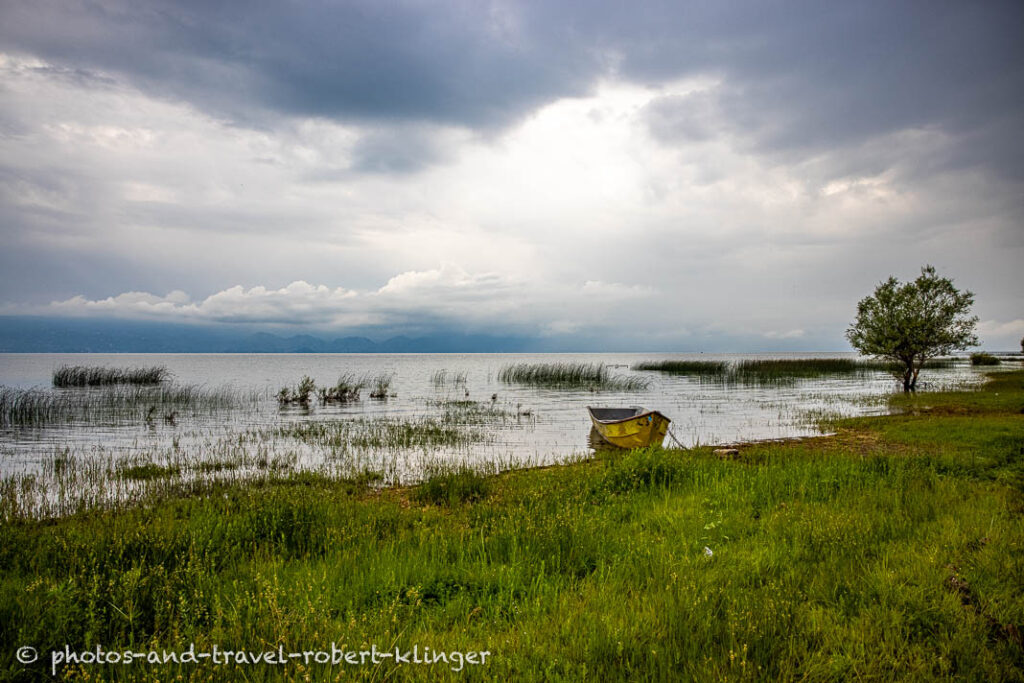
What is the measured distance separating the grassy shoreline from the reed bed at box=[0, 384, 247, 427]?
883 inches

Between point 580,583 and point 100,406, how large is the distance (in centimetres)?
3732

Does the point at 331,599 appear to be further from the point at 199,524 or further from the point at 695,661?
the point at 199,524

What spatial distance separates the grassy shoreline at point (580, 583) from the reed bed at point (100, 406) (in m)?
22.4

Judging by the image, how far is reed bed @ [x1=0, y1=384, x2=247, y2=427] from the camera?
26156 mm

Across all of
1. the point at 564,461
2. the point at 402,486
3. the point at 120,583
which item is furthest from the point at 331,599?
the point at 564,461

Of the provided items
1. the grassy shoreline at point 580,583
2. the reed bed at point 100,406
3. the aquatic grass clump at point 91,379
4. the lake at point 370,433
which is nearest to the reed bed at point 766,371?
the lake at point 370,433

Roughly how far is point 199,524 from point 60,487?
336 inches

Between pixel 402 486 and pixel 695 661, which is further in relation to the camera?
pixel 402 486

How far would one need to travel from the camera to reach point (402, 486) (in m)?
13.2

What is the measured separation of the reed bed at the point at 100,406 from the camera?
1030 inches

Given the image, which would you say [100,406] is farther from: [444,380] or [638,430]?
[444,380]

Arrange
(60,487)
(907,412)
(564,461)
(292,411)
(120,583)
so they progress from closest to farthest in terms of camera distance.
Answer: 1. (120,583)
2. (60,487)
3. (564,461)
4. (907,412)
5. (292,411)

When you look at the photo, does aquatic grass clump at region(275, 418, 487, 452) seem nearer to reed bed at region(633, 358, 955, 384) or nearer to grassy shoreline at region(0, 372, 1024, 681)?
grassy shoreline at region(0, 372, 1024, 681)

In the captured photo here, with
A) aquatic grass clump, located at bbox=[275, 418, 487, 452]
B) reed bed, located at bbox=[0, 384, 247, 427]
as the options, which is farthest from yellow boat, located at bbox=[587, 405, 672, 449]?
reed bed, located at bbox=[0, 384, 247, 427]
